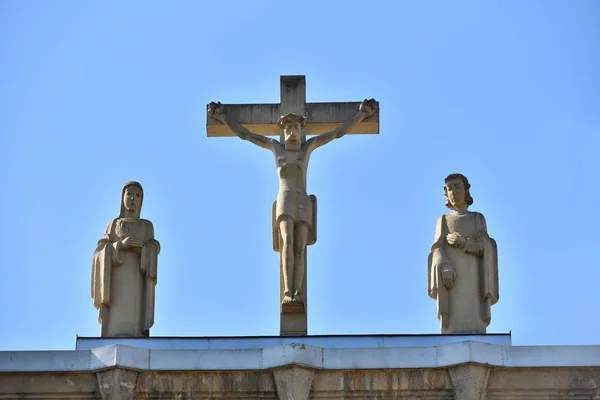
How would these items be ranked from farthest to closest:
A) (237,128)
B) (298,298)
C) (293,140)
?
(237,128)
(293,140)
(298,298)

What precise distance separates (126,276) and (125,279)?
5cm

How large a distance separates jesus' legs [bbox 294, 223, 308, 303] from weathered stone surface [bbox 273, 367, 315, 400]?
214 cm

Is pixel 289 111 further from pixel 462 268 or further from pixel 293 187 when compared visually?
pixel 462 268

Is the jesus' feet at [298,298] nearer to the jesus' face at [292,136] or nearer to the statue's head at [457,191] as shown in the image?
the jesus' face at [292,136]

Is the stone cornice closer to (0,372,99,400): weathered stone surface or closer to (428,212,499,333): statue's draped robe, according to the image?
(0,372,99,400): weathered stone surface

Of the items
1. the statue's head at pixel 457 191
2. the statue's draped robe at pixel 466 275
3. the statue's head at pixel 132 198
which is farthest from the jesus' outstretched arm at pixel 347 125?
the statue's head at pixel 132 198

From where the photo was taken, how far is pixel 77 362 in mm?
23234

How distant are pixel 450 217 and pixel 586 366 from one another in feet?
11.4

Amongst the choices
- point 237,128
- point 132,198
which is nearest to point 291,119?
point 237,128

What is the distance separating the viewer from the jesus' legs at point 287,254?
25.2 m

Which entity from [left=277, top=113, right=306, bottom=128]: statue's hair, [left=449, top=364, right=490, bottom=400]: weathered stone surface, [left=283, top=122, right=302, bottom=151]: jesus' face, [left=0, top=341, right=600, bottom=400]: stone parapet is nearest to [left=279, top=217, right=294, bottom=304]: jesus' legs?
[left=283, top=122, right=302, bottom=151]: jesus' face

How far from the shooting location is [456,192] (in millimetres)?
25734

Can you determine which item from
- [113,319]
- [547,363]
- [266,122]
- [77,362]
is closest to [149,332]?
[113,319]

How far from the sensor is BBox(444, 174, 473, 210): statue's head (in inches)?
1014
